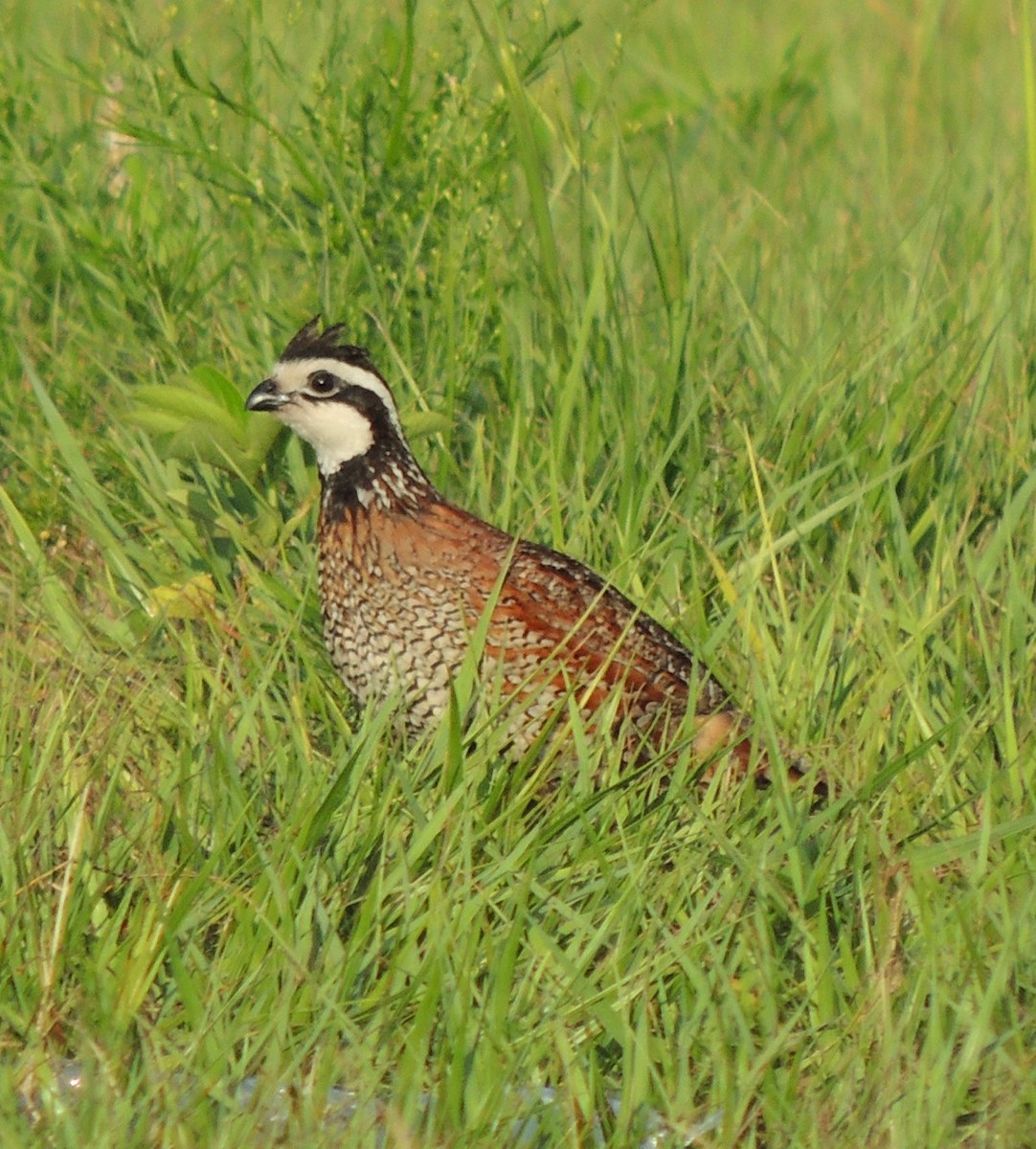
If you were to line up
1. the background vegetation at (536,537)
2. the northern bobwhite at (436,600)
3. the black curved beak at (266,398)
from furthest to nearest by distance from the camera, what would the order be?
the black curved beak at (266,398)
the northern bobwhite at (436,600)
the background vegetation at (536,537)

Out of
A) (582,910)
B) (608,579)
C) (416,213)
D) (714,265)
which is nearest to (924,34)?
(714,265)

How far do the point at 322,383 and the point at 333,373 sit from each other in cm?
4

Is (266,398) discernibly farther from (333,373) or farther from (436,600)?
(436,600)

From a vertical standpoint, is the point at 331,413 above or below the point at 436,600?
above

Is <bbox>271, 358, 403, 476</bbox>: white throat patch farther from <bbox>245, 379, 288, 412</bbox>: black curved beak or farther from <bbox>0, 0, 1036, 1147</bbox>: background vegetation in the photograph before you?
<bbox>0, 0, 1036, 1147</bbox>: background vegetation

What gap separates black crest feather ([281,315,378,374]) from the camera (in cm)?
438

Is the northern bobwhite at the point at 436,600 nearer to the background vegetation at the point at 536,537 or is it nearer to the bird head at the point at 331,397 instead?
the bird head at the point at 331,397

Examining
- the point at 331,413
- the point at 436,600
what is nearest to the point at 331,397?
the point at 331,413

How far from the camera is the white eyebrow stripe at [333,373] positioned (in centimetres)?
438

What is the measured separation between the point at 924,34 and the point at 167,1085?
22.5 feet

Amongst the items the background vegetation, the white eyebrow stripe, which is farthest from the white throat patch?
the background vegetation

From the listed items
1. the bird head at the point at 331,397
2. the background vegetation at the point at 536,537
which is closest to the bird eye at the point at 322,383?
the bird head at the point at 331,397

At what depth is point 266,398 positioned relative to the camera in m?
4.38

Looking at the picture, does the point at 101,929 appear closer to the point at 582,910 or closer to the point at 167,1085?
the point at 167,1085
